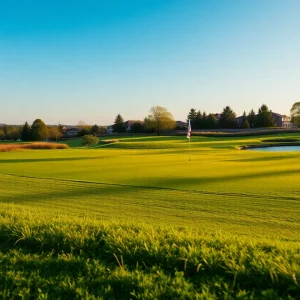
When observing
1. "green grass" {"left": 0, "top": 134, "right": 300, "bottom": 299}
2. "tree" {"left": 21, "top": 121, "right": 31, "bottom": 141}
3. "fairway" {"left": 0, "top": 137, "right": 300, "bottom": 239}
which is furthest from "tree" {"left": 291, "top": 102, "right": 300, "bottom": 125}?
"green grass" {"left": 0, "top": 134, "right": 300, "bottom": 299}

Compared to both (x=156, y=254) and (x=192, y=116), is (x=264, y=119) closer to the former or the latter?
(x=192, y=116)

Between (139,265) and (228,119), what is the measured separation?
78.7 metres

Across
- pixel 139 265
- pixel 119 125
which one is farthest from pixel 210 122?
pixel 139 265

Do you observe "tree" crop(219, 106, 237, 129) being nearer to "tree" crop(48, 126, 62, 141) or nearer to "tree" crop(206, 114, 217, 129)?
"tree" crop(206, 114, 217, 129)

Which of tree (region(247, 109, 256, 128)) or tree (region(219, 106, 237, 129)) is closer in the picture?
tree (region(219, 106, 237, 129))

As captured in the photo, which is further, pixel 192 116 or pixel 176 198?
pixel 192 116

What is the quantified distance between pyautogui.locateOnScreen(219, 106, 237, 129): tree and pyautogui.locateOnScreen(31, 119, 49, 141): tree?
46300mm

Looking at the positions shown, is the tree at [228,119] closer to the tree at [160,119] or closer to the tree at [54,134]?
the tree at [160,119]

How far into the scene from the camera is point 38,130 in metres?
77.5

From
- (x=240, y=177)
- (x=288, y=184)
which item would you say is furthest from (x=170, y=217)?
(x=240, y=177)

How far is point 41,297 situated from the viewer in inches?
113

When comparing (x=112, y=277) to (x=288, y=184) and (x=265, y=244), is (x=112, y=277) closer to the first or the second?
(x=265, y=244)

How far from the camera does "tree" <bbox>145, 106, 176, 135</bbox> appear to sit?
254 feet

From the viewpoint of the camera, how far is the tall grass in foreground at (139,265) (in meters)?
2.87
